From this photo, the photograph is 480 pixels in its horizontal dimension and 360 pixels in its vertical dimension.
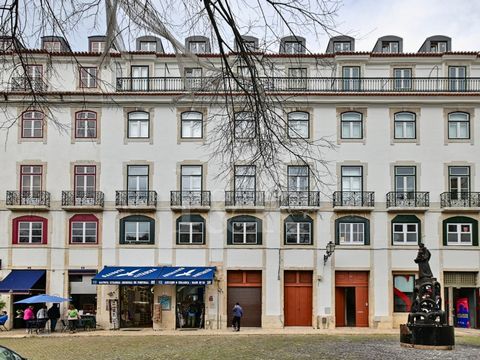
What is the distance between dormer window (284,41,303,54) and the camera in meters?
7.51

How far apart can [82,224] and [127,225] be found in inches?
92.5

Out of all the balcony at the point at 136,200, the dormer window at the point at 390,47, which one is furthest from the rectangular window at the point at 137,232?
the dormer window at the point at 390,47

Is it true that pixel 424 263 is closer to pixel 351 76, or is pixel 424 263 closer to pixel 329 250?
pixel 329 250

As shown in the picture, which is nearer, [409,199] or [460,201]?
[460,201]

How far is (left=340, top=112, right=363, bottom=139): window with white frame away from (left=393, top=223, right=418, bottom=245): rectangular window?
5.15m

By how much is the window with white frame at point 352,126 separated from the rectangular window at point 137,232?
37.6 feet

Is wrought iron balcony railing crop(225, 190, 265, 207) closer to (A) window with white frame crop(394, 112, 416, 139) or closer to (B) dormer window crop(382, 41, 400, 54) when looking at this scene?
(A) window with white frame crop(394, 112, 416, 139)

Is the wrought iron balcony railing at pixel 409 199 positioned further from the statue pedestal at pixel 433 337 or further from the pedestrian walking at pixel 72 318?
the pedestrian walking at pixel 72 318

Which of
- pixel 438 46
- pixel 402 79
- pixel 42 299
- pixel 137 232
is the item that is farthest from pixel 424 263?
pixel 438 46

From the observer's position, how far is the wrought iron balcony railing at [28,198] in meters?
34.8

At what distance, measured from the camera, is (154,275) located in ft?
109

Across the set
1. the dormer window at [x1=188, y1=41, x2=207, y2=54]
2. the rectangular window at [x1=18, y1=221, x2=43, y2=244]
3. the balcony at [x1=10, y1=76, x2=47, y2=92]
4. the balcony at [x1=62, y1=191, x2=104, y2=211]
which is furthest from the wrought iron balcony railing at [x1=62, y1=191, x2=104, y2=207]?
the dormer window at [x1=188, y1=41, x2=207, y2=54]

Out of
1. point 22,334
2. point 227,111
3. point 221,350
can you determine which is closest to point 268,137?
point 227,111

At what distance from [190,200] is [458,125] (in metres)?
14.7
